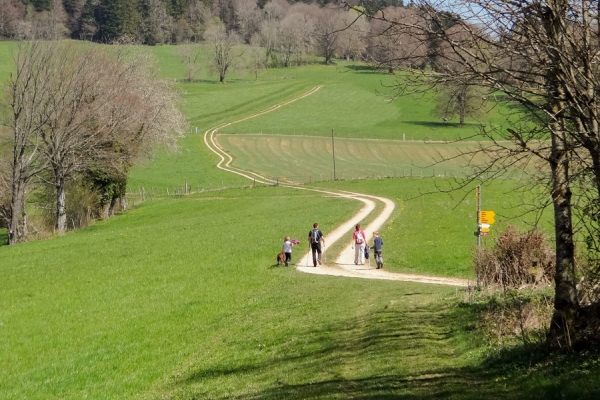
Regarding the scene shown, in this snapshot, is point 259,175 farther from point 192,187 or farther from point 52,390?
point 52,390

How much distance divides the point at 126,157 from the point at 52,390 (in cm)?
3943

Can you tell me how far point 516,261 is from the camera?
54.8ft

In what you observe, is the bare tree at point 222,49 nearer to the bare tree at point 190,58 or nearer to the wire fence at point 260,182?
the bare tree at point 190,58

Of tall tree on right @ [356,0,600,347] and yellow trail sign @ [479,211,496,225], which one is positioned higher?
tall tree on right @ [356,0,600,347]

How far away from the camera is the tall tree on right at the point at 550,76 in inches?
363

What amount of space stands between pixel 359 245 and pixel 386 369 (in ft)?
62.4

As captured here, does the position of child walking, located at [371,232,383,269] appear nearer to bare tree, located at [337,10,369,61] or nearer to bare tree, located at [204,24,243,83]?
bare tree, located at [337,10,369,61]

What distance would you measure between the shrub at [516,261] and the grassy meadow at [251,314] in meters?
0.94

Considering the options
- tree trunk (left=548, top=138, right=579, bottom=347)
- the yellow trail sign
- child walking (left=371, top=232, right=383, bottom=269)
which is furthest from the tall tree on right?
child walking (left=371, top=232, right=383, bottom=269)

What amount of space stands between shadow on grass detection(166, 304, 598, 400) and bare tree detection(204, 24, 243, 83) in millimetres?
131598

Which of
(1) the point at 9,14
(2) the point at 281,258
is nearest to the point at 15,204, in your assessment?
(2) the point at 281,258

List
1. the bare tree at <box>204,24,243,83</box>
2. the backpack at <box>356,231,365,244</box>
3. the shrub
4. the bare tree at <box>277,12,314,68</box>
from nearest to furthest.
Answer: the shrub, the backpack at <box>356,231,365,244</box>, the bare tree at <box>277,12,314,68</box>, the bare tree at <box>204,24,243,83</box>

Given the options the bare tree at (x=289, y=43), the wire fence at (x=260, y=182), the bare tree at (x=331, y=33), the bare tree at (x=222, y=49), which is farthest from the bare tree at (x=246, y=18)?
the bare tree at (x=331, y=33)

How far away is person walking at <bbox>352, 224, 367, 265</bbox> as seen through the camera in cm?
2995
